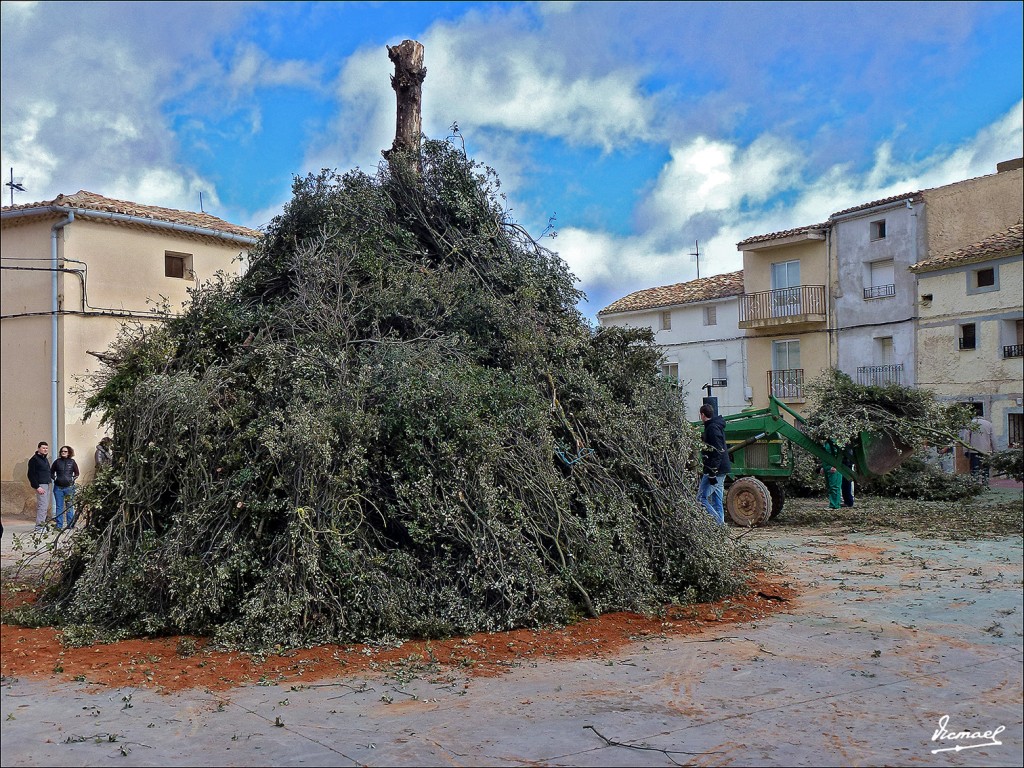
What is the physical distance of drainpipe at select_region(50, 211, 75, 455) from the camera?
1841 cm

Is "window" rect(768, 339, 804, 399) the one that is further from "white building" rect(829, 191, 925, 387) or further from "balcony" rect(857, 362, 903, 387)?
"balcony" rect(857, 362, 903, 387)

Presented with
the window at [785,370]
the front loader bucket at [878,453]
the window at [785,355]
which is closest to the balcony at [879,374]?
the window at [785,370]

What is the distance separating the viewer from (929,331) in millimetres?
26344

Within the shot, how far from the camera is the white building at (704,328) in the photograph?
112ft

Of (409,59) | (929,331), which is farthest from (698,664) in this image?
(929,331)

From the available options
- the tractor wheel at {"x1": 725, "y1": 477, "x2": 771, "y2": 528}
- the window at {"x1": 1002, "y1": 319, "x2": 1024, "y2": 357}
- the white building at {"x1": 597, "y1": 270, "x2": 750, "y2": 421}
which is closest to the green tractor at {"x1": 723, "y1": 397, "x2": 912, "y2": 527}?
the tractor wheel at {"x1": 725, "y1": 477, "x2": 771, "y2": 528}

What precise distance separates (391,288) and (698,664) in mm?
4511

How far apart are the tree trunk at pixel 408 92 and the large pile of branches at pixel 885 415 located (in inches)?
285

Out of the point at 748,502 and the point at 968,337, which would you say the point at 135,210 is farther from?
the point at 968,337

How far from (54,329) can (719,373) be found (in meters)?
23.6

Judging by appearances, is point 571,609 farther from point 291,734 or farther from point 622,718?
point 291,734

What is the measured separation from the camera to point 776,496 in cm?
1506

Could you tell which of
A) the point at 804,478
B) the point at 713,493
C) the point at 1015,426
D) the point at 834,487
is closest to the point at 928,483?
the point at 834,487

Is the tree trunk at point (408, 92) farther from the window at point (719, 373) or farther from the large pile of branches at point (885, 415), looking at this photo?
the window at point (719, 373)
